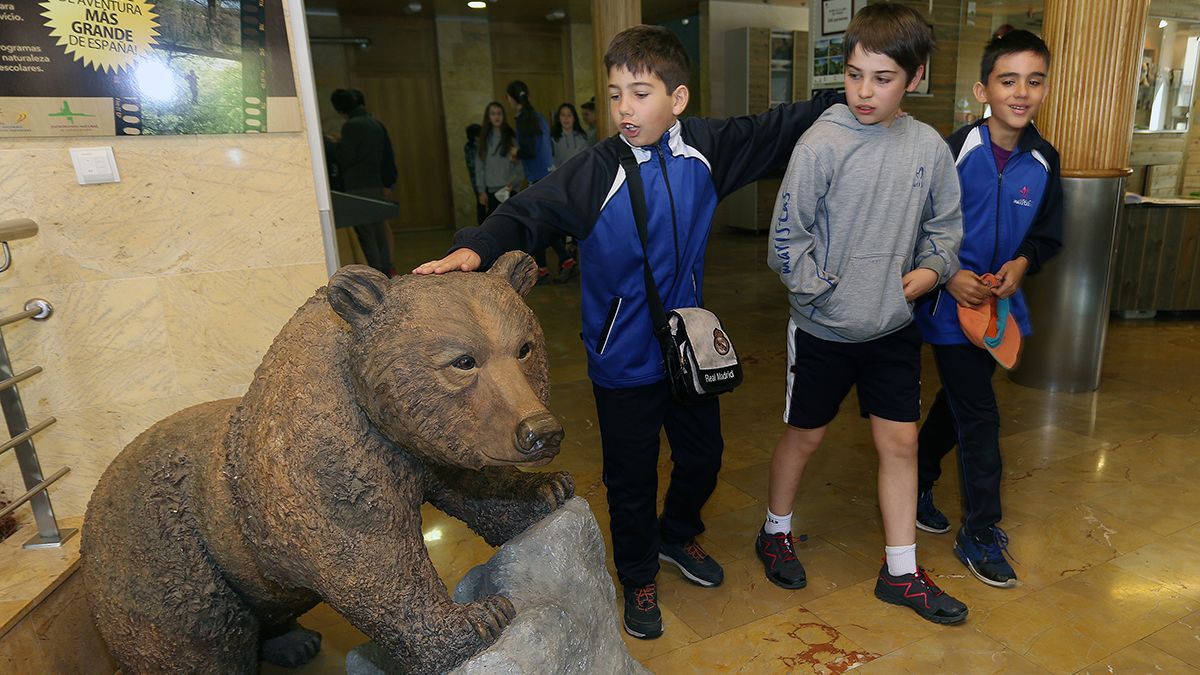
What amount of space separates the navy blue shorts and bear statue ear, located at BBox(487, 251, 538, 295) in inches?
44.9

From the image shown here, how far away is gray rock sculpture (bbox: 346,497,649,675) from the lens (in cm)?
131

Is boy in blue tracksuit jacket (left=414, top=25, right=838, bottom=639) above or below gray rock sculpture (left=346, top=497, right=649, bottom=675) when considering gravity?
above

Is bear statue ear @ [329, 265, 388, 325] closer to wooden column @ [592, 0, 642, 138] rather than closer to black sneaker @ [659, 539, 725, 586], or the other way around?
black sneaker @ [659, 539, 725, 586]

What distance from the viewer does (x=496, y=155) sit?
7656mm

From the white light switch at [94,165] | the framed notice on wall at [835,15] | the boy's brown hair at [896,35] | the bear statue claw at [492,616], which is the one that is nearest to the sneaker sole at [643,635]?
the bear statue claw at [492,616]

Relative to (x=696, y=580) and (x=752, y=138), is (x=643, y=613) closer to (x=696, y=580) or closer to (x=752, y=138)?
(x=696, y=580)

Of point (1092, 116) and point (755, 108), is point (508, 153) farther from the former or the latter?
point (1092, 116)

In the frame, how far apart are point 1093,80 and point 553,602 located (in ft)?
12.6

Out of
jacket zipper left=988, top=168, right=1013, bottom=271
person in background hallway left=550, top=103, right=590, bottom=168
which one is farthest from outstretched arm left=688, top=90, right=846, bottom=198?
person in background hallway left=550, top=103, right=590, bottom=168

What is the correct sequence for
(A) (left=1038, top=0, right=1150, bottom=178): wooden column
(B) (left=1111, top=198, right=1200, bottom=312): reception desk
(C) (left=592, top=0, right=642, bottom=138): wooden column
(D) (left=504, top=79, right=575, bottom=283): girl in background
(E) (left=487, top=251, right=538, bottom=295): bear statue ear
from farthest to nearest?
(D) (left=504, top=79, right=575, bottom=283): girl in background
(C) (left=592, top=0, right=642, bottom=138): wooden column
(B) (left=1111, top=198, right=1200, bottom=312): reception desk
(A) (left=1038, top=0, right=1150, bottom=178): wooden column
(E) (left=487, top=251, right=538, bottom=295): bear statue ear

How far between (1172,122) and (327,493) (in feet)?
26.8

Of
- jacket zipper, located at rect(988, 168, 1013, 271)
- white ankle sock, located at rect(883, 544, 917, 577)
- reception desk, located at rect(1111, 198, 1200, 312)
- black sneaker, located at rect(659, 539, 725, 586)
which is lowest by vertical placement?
black sneaker, located at rect(659, 539, 725, 586)

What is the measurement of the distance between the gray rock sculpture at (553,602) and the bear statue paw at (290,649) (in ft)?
1.93

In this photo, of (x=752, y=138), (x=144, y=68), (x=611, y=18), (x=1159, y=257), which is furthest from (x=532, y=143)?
(x=752, y=138)
